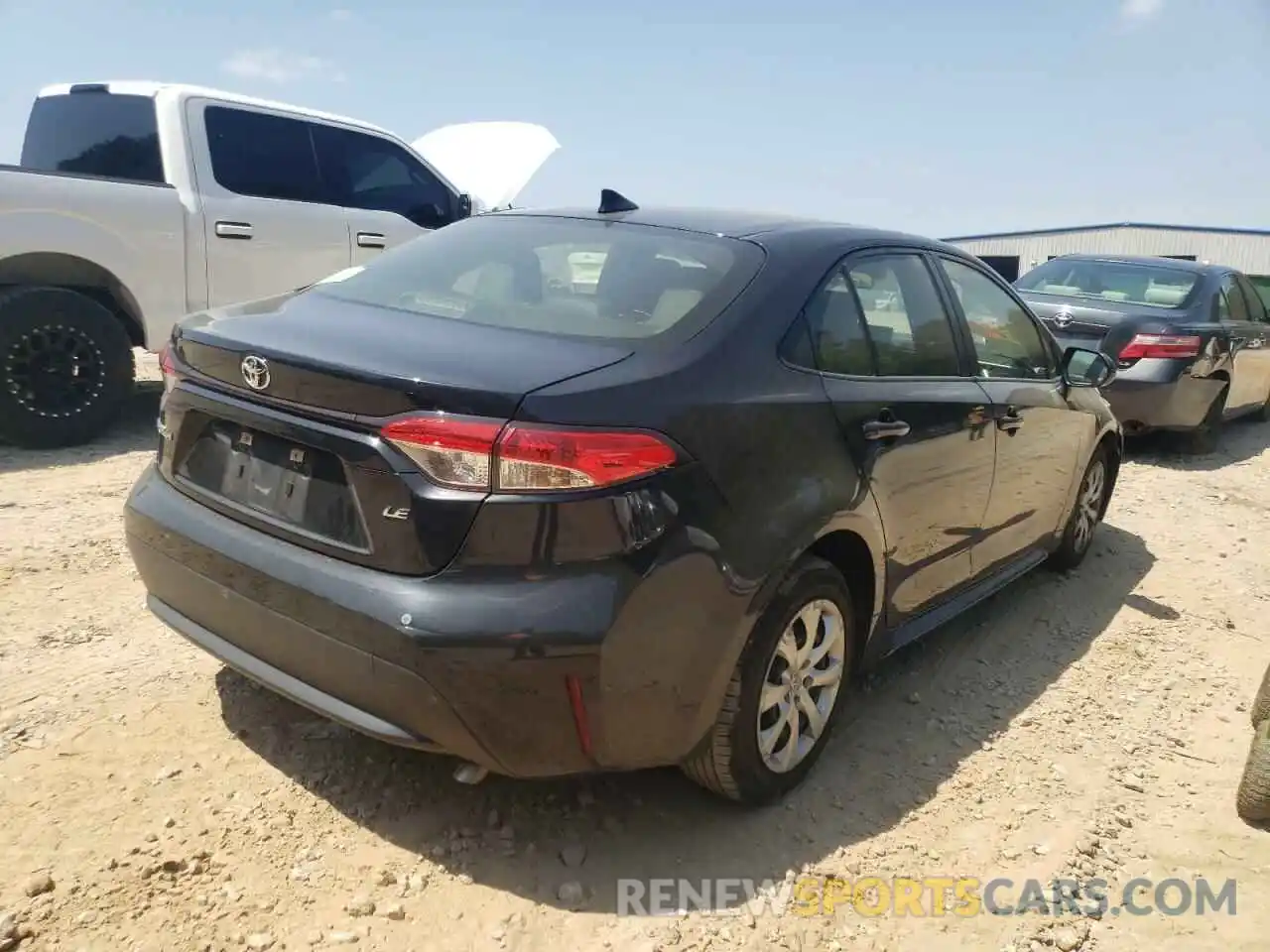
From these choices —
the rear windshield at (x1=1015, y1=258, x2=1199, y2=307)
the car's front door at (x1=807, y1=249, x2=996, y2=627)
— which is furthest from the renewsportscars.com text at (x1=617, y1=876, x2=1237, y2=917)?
the rear windshield at (x1=1015, y1=258, x2=1199, y2=307)

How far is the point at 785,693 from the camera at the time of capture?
2.82 m

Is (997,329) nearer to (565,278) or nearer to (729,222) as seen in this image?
(729,222)

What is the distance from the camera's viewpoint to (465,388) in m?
2.21

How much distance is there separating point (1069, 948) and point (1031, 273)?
754cm

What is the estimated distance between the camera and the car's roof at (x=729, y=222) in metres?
3.11

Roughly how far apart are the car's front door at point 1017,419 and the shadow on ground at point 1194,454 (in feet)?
12.9

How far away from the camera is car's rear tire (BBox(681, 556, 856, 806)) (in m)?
2.61

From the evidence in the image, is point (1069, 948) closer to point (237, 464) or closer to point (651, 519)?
point (651, 519)

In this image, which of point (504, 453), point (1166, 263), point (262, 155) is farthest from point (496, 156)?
point (504, 453)

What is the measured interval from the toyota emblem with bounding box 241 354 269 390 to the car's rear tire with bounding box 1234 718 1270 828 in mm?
3063

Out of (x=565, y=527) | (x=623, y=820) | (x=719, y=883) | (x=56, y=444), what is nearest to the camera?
(x=565, y=527)

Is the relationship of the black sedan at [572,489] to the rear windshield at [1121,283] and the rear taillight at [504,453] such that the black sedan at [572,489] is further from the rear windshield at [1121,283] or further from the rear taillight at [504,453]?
the rear windshield at [1121,283]

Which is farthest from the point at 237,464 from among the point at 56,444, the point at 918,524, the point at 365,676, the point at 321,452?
the point at 56,444

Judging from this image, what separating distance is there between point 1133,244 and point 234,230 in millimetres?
39417
